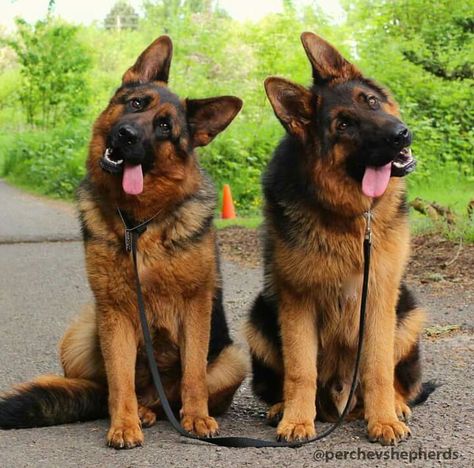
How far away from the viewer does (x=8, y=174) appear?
102ft

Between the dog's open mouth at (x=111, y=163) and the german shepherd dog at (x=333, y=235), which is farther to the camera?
the dog's open mouth at (x=111, y=163)

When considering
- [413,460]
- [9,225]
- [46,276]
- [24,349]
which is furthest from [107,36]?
[413,460]

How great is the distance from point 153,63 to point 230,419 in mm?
2202

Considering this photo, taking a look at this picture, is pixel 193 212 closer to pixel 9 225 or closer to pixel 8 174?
pixel 9 225

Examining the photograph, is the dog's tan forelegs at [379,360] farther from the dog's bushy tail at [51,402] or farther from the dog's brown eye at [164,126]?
the dog's bushy tail at [51,402]

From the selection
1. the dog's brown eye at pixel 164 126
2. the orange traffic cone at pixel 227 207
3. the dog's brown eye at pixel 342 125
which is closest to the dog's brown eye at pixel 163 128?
the dog's brown eye at pixel 164 126

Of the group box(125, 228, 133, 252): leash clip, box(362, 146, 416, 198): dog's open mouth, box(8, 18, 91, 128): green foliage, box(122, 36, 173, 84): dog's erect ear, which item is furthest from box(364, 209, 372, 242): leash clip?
box(8, 18, 91, 128): green foliage

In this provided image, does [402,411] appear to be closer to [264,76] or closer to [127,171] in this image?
[127,171]

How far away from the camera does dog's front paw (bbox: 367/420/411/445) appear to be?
443 centimetres

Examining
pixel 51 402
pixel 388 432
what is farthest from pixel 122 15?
pixel 388 432

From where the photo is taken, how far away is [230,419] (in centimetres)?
520

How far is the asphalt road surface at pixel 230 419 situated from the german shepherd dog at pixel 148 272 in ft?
0.53

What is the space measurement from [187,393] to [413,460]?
131cm

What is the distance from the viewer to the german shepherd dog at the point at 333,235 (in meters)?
4.50
